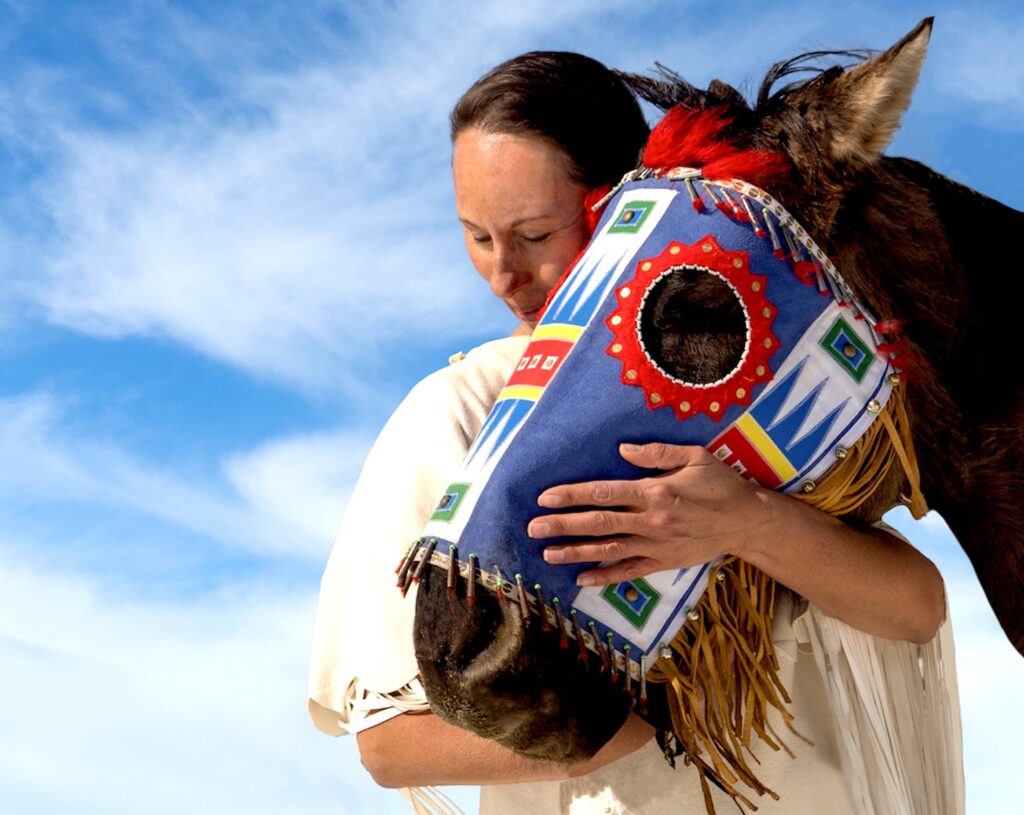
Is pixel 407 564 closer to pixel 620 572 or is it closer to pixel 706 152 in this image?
pixel 620 572

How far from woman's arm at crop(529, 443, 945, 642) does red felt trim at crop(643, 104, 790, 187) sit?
348mm

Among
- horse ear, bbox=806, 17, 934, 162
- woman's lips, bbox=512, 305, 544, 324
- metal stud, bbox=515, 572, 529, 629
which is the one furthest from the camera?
woman's lips, bbox=512, 305, 544, 324

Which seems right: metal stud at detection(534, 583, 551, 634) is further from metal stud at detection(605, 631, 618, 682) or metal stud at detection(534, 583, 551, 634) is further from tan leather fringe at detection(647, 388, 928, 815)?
tan leather fringe at detection(647, 388, 928, 815)

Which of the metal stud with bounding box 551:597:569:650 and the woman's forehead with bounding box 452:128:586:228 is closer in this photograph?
the metal stud with bounding box 551:597:569:650

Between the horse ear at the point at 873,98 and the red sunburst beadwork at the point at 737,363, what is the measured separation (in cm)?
21

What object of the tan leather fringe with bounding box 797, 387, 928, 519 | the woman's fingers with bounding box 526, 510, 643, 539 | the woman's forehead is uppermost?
the woman's forehead

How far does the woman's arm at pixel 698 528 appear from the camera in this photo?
51.9 inches

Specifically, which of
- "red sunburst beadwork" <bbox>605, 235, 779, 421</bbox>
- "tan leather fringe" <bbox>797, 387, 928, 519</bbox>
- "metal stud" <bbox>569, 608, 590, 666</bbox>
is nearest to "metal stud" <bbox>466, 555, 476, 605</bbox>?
"metal stud" <bbox>569, 608, 590, 666</bbox>

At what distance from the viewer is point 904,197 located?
1564 mm

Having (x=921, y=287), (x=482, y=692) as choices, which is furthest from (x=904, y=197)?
(x=482, y=692)

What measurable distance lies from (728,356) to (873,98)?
0.36 meters

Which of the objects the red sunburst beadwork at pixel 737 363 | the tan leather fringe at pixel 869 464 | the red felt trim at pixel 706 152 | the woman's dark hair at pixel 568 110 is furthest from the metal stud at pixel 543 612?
the woman's dark hair at pixel 568 110

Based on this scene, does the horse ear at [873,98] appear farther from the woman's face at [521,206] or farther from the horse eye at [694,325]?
the woman's face at [521,206]

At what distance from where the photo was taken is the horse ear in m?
1.42
